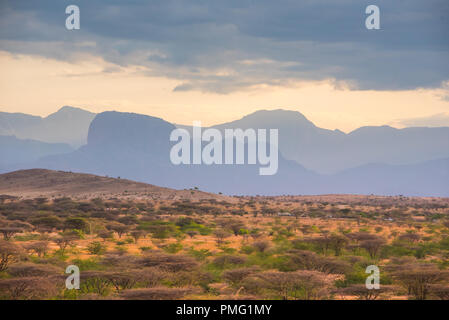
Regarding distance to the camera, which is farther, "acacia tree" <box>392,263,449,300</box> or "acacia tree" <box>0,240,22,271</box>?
"acacia tree" <box>0,240,22,271</box>

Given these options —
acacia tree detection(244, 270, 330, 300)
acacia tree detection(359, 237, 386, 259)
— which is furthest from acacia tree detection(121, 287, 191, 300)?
acacia tree detection(359, 237, 386, 259)

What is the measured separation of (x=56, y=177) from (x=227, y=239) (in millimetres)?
111397

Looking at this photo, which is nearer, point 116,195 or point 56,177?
point 116,195

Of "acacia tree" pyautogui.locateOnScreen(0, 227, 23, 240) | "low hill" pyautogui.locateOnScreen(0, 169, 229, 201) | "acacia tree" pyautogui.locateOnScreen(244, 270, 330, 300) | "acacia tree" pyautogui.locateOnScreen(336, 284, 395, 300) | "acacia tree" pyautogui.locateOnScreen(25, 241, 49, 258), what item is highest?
"low hill" pyautogui.locateOnScreen(0, 169, 229, 201)

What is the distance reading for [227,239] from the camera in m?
51.0

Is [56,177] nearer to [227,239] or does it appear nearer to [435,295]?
[227,239]

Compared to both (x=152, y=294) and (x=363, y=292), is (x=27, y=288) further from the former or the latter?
(x=363, y=292)

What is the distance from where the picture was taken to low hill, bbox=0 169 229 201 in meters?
130

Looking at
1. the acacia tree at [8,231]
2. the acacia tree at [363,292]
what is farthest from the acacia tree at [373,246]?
the acacia tree at [8,231]

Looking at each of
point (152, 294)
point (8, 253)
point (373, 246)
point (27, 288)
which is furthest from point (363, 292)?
point (8, 253)

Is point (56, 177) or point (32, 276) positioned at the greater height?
point (56, 177)

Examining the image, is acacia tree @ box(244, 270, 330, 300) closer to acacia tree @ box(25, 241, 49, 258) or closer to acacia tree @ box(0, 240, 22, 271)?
acacia tree @ box(0, 240, 22, 271)
